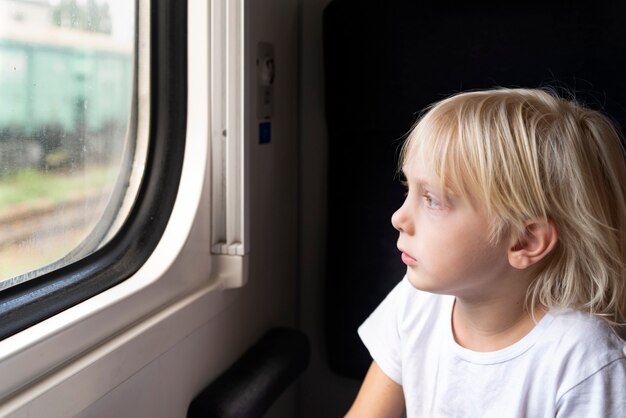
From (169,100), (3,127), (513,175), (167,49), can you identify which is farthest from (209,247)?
(513,175)

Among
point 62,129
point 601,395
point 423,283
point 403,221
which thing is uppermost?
point 62,129

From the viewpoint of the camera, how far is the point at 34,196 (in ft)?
4.08

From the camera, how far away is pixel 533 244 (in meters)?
1.17

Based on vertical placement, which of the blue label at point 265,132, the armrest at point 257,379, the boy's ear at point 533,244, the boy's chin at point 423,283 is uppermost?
the blue label at point 265,132

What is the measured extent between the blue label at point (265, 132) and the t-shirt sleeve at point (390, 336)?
21.0 inches

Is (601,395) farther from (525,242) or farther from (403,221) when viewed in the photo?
(403,221)

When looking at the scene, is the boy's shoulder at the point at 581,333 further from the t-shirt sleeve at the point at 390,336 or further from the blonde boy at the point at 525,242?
the t-shirt sleeve at the point at 390,336

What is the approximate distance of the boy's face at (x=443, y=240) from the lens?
1.16 m

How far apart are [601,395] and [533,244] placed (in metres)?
0.25

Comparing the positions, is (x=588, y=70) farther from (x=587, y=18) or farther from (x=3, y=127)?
(x=3, y=127)

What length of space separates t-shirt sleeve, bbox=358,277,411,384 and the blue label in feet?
1.75

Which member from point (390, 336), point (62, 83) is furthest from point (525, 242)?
point (62, 83)

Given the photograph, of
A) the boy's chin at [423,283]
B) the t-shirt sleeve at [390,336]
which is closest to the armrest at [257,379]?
the t-shirt sleeve at [390,336]

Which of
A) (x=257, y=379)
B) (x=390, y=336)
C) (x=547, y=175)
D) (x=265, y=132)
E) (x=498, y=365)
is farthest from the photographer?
(x=265, y=132)
